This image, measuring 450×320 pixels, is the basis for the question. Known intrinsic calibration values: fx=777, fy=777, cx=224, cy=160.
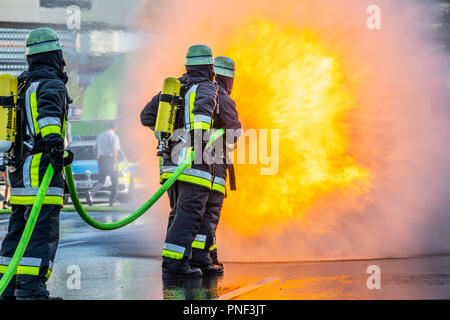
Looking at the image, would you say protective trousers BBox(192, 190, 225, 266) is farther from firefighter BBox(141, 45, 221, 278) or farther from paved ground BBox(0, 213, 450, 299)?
paved ground BBox(0, 213, 450, 299)

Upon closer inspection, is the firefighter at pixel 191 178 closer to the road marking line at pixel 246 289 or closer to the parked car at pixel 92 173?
the road marking line at pixel 246 289

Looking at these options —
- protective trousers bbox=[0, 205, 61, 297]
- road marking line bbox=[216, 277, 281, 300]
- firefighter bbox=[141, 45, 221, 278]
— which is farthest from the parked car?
protective trousers bbox=[0, 205, 61, 297]

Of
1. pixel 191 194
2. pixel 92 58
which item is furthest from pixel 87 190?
pixel 191 194

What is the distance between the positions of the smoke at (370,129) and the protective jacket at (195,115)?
1717 mm

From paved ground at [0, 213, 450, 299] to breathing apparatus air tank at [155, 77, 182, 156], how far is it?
51.1 inches

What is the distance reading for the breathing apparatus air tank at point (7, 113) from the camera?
5.77m

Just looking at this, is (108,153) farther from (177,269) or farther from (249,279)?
(249,279)

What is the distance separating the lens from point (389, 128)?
9508mm

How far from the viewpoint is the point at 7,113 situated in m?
5.79

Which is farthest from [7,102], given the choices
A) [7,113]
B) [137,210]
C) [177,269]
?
[177,269]

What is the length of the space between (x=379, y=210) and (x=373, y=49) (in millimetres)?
1978

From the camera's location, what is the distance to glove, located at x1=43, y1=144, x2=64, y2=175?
566 cm

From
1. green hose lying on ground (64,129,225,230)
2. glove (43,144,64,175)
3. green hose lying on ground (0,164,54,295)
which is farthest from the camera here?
green hose lying on ground (64,129,225,230)

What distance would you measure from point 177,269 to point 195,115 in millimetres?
1387
